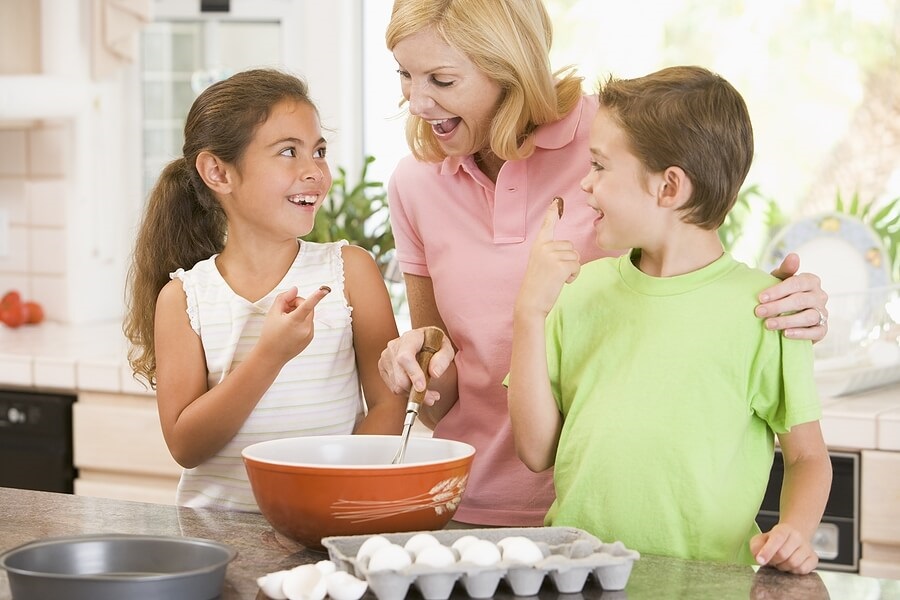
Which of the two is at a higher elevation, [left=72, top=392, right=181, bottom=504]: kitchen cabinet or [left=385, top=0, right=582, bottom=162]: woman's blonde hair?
[left=385, top=0, right=582, bottom=162]: woman's blonde hair

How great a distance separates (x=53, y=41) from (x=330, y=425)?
203 cm

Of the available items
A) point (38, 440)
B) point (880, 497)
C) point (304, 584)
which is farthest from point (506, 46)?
point (38, 440)

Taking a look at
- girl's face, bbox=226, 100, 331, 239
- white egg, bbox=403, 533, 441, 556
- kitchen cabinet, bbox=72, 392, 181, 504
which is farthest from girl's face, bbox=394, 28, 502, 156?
kitchen cabinet, bbox=72, 392, 181, 504

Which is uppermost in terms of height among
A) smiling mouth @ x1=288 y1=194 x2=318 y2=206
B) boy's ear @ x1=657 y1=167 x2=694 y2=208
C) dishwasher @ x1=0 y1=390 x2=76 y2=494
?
boy's ear @ x1=657 y1=167 x2=694 y2=208

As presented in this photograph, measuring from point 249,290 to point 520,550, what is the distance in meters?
0.72

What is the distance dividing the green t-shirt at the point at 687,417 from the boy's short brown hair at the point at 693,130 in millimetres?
88

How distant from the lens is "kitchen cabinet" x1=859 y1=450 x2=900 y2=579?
80.5 inches

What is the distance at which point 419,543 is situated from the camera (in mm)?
1006

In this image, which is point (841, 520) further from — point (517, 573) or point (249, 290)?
point (517, 573)

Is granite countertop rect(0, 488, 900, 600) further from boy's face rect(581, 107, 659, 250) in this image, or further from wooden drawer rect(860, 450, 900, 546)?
wooden drawer rect(860, 450, 900, 546)

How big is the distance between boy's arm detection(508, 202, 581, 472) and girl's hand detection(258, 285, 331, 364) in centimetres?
22

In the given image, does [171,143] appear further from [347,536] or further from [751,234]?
[347,536]

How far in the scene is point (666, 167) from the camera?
1268 mm

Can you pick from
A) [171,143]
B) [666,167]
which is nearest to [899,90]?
[666,167]
